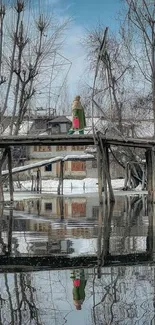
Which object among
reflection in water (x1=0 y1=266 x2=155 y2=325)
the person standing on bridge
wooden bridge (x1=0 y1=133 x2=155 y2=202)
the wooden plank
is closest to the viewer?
reflection in water (x1=0 y1=266 x2=155 y2=325)

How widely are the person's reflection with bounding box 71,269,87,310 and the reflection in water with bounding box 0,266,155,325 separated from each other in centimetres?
1

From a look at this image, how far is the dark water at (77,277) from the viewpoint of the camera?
5.46 m

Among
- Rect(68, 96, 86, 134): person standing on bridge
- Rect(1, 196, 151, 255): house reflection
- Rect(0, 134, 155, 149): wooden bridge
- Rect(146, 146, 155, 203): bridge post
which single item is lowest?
Rect(1, 196, 151, 255): house reflection

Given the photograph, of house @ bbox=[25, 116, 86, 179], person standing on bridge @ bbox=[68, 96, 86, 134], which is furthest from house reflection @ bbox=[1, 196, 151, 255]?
house @ bbox=[25, 116, 86, 179]

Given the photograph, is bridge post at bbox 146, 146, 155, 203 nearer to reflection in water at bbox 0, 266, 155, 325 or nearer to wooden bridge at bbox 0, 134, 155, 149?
wooden bridge at bbox 0, 134, 155, 149

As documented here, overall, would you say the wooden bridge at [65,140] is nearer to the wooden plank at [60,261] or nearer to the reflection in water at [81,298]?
the wooden plank at [60,261]

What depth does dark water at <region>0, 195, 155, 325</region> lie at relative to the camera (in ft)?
17.9

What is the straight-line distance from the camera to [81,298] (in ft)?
20.0

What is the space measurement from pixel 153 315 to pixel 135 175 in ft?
129

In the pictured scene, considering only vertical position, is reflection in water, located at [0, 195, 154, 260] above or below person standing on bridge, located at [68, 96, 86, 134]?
below

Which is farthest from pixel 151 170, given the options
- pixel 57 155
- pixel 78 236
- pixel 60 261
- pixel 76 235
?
pixel 57 155

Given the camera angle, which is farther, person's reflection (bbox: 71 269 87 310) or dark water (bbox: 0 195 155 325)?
person's reflection (bbox: 71 269 87 310)

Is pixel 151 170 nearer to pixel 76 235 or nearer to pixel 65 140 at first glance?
pixel 65 140

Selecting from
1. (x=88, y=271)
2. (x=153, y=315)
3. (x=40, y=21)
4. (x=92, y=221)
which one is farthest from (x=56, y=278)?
(x=40, y=21)
